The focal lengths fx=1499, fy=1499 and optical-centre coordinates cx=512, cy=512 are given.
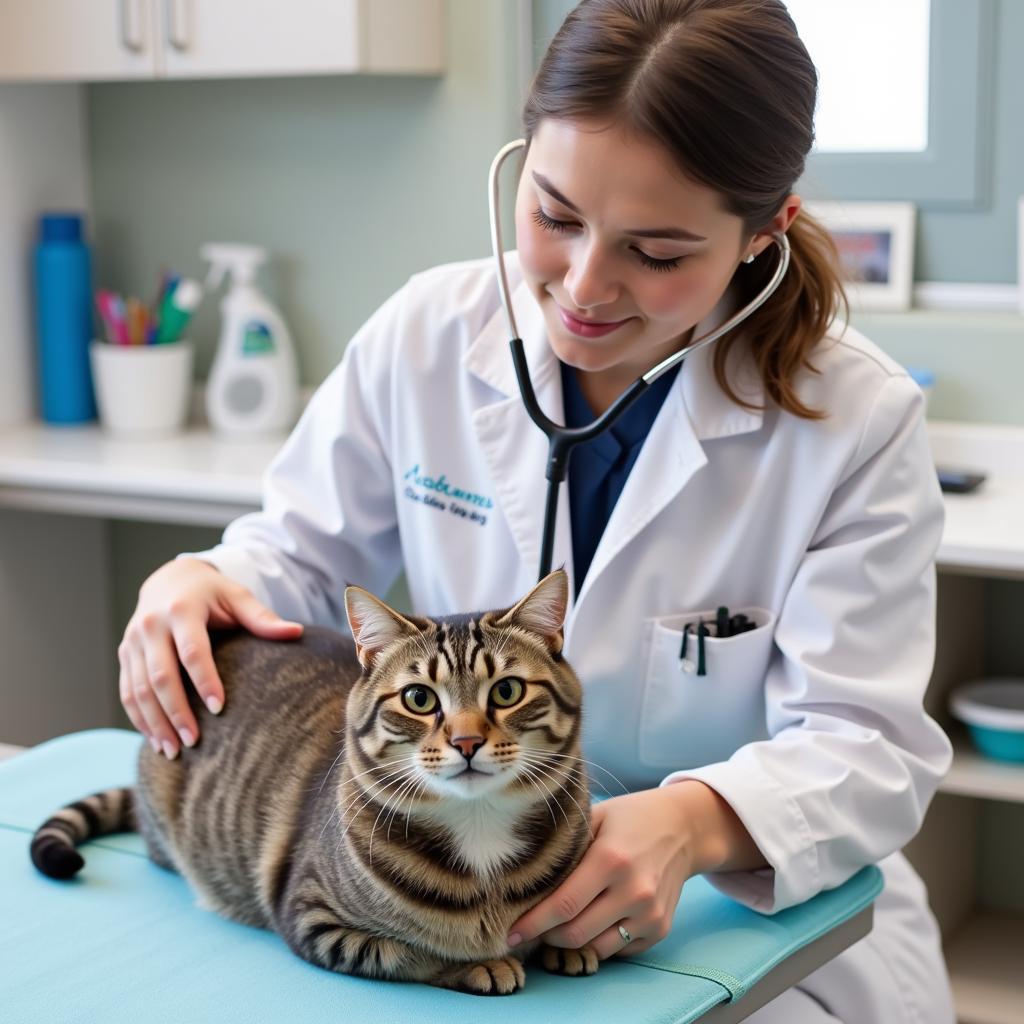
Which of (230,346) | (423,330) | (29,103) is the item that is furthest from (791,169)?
(29,103)

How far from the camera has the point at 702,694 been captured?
1322mm

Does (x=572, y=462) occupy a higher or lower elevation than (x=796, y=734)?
higher

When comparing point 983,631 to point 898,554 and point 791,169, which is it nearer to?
point 898,554

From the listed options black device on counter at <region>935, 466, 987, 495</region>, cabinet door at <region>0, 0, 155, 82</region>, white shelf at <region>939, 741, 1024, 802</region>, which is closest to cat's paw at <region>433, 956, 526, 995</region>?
white shelf at <region>939, 741, 1024, 802</region>

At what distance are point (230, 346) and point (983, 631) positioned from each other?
1302 mm

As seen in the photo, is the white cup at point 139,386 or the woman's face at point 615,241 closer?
the woman's face at point 615,241

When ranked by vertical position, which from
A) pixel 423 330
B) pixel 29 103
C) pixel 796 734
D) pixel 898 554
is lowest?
pixel 796 734

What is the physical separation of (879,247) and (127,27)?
121 cm

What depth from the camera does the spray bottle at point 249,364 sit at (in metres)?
2.53

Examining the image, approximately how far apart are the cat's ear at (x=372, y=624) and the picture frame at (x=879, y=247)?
138cm

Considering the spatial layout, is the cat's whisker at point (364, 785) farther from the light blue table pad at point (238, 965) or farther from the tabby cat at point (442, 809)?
the light blue table pad at point (238, 965)

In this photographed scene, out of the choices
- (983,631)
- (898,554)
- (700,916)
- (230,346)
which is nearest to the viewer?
(700,916)

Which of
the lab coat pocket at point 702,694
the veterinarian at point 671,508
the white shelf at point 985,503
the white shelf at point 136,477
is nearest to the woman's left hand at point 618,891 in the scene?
the veterinarian at point 671,508

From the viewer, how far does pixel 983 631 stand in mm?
2215
